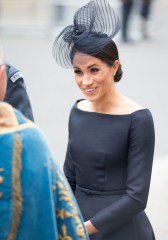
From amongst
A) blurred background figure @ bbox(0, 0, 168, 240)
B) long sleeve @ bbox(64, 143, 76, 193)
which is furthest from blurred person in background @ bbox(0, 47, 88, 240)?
blurred background figure @ bbox(0, 0, 168, 240)

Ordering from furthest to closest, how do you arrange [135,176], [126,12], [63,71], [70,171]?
[126,12] → [63,71] → [70,171] → [135,176]

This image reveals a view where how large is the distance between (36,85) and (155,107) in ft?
7.22

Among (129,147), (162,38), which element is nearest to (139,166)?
(129,147)

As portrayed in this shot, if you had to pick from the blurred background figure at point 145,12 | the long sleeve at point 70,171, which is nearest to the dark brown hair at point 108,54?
the long sleeve at point 70,171

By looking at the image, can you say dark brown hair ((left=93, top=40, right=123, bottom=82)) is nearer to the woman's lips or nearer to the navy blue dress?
the woman's lips

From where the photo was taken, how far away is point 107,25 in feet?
10.4

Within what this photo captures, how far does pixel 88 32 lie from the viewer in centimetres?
310

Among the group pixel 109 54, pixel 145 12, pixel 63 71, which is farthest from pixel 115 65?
pixel 145 12

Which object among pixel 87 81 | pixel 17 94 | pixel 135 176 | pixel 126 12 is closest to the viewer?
pixel 135 176

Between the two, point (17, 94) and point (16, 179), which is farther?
point (17, 94)

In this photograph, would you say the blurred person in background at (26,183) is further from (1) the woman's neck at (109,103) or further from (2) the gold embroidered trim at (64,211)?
(1) the woman's neck at (109,103)

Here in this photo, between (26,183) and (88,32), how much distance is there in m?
1.19

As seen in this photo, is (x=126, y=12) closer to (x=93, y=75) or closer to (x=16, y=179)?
(x=93, y=75)

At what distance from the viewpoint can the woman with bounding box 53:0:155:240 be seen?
2.97m
